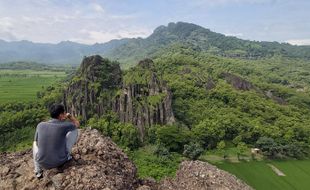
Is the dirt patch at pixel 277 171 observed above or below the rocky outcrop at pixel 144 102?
below

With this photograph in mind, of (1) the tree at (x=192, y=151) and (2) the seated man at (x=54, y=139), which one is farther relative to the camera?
(1) the tree at (x=192, y=151)

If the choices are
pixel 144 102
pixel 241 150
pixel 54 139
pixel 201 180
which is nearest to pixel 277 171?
pixel 241 150

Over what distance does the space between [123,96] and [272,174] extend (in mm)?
37011

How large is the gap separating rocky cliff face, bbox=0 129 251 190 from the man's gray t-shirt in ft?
2.09

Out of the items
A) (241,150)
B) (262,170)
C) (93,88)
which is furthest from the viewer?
(93,88)

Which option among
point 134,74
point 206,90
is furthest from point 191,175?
point 206,90

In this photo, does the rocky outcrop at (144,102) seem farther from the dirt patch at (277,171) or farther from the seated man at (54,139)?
the seated man at (54,139)

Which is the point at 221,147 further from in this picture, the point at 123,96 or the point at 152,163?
the point at 123,96

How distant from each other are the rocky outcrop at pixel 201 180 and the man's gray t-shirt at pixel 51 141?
521cm

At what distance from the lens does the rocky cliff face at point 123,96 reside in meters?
84.1

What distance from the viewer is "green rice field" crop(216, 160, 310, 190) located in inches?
2361

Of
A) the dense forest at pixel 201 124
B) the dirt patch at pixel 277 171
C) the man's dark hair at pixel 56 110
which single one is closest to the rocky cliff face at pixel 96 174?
the man's dark hair at pixel 56 110

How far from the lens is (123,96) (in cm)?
8638

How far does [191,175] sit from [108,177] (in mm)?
5135
